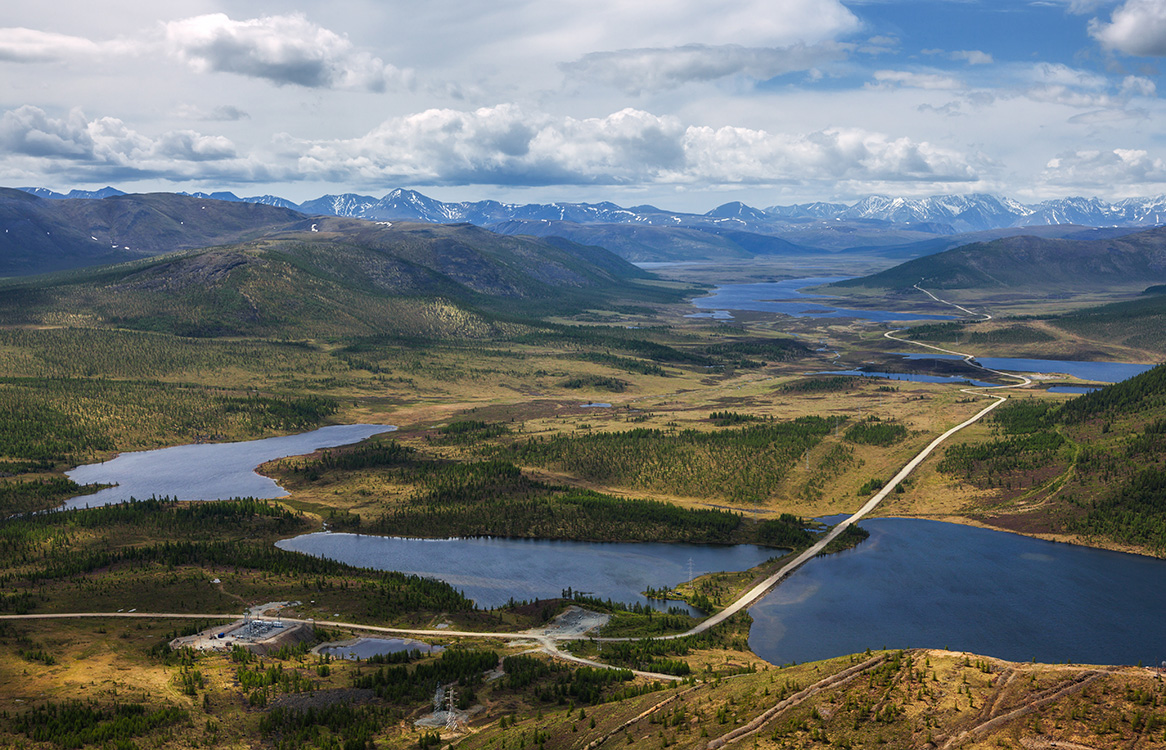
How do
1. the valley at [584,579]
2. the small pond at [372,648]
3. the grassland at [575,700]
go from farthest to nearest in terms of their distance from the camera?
1. the small pond at [372,648]
2. the valley at [584,579]
3. the grassland at [575,700]

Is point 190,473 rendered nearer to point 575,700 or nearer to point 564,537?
point 564,537

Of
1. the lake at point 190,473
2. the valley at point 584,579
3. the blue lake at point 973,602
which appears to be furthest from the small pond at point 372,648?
the lake at point 190,473

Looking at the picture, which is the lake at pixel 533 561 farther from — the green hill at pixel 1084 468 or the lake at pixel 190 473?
the green hill at pixel 1084 468

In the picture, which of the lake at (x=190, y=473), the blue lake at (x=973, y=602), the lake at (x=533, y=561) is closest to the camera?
the blue lake at (x=973, y=602)

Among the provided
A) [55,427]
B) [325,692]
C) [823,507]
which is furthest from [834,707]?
[55,427]

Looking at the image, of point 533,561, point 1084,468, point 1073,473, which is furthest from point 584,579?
point 1084,468

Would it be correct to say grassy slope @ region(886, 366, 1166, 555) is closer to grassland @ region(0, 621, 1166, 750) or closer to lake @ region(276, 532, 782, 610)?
lake @ region(276, 532, 782, 610)
